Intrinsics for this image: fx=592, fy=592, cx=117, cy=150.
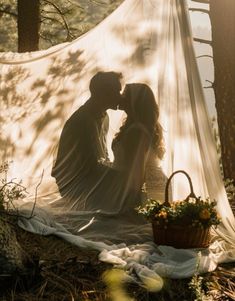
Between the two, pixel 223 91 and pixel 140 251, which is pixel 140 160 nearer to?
pixel 140 251

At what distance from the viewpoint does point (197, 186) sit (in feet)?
15.0

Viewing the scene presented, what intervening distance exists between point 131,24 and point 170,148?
1.23 meters

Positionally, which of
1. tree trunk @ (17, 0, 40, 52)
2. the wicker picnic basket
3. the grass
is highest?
tree trunk @ (17, 0, 40, 52)

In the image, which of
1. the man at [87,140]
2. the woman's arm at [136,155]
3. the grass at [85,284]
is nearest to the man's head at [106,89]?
the man at [87,140]

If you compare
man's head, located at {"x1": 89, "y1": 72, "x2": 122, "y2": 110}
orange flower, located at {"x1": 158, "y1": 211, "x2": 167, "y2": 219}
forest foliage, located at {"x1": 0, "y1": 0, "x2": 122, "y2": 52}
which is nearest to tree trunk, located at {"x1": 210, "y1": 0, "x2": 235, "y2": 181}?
man's head, located at {"x1": 89, "y1": 72, "x2": 122, "y2": 110}

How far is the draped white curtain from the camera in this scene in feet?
14.9

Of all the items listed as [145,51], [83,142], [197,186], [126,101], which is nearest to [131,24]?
[145,51]

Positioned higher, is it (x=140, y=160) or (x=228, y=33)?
(x=228, y=33)

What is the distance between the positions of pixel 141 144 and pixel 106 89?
64 centimetres

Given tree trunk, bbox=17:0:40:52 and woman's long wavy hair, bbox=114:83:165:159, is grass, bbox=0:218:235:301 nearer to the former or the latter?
woman's long wavy hair, bbox=114:83:165:159

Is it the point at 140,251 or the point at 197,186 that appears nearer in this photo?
the point at 140,251

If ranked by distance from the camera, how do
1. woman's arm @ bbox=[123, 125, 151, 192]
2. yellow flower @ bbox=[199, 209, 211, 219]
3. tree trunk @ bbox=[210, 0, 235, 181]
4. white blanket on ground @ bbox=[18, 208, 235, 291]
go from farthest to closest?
tree trunk @ bbox=[210, 0, 235, 181] < woman's arm @ bbox=[123, 125, 151, 192] < yellow flower @ bbox=[199, 209, 211, 219] < white blanket on ground @ bbox=[18, 208, 235, 291]

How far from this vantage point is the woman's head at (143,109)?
468 centimetres

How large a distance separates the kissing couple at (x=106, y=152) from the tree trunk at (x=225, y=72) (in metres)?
1.83
